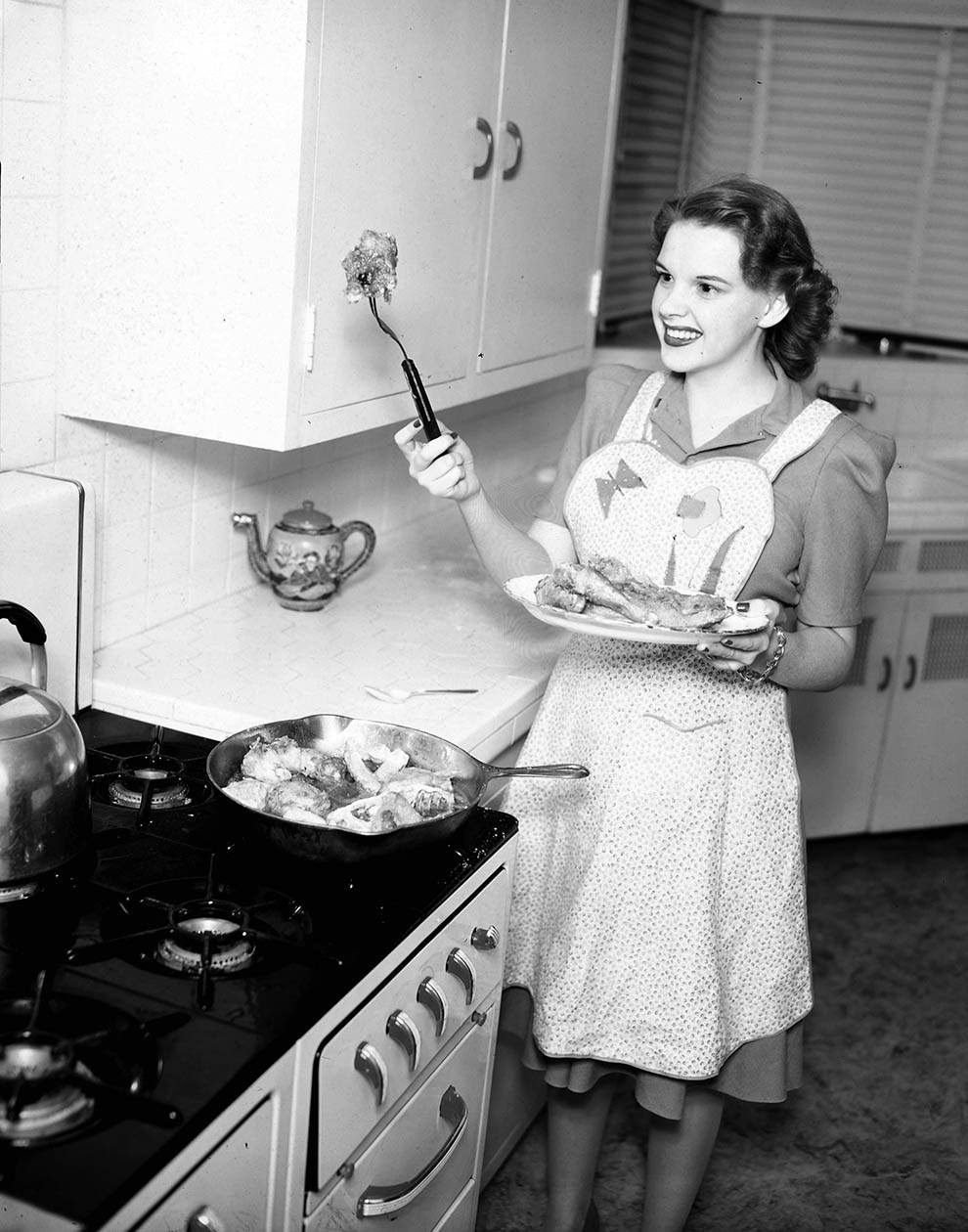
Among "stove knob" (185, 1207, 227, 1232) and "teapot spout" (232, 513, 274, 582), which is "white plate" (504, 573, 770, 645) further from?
"stove knob" (185, 1207, 227, 1232)

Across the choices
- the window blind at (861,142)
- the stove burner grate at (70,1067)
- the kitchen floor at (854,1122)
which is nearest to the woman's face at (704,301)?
the stove burner grate at (70,1067)

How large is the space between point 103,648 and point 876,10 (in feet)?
8.90

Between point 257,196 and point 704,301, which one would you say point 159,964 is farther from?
point 704,301

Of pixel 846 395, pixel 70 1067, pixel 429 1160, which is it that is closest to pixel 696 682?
pixel 429 1160

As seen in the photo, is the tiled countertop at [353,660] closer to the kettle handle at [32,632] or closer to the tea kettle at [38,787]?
the kettle handle at [32,632]

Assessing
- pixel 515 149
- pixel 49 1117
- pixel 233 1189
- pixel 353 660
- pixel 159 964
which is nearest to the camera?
pixel 49 1117

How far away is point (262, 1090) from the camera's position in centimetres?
119

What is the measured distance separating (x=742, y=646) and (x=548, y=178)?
42.1 inches

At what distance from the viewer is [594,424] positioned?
2.04 m

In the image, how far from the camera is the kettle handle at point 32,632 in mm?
1581

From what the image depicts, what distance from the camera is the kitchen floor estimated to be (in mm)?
2354

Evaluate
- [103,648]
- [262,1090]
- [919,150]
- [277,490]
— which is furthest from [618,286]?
[262,1090]

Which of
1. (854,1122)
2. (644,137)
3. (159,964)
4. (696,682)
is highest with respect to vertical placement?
(644,137)

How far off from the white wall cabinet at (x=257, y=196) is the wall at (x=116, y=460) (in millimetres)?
32
